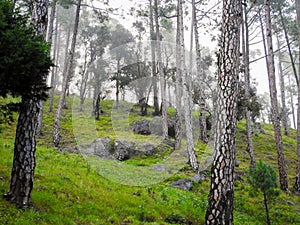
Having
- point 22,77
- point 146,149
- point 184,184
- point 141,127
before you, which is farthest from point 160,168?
point 22,77

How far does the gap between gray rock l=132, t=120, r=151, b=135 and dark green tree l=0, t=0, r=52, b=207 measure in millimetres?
13267

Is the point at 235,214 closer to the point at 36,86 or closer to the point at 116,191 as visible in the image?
the point at 116,191

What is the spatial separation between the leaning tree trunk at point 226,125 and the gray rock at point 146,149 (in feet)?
28.1

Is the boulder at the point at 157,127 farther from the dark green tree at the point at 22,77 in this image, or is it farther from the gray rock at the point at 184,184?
the dark green tree at the point at 22,77

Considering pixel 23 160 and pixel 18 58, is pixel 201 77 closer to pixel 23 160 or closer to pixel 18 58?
pixel 23 160

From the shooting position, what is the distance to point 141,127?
1858 centimetres

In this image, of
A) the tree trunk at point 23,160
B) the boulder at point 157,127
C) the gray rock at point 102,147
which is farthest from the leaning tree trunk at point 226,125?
the boulder at point 157,127

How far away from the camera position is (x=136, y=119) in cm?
1998

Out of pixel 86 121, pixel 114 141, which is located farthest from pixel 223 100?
pixel 86 121

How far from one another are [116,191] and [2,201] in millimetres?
3252

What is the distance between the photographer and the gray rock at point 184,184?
31.1 ft

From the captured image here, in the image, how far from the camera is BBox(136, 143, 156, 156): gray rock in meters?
14.2

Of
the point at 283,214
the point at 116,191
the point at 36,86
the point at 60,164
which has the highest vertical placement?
the point at 36,86

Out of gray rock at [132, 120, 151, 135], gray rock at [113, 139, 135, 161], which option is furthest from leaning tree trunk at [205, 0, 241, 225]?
gray rock at [132, 120, 151, 135]
